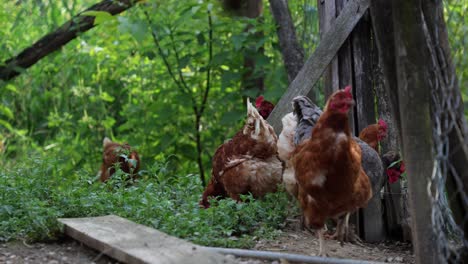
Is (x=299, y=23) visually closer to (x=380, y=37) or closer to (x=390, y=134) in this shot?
(x=390, y=134)

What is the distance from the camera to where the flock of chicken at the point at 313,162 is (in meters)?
3.72

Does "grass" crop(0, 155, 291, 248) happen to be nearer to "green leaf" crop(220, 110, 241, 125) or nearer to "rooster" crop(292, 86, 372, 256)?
"rooster" crop(292, 86, 372, 256)

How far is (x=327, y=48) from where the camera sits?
4617 mm

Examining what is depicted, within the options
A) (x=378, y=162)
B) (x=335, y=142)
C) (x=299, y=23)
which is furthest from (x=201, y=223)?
(x=299, y=23)

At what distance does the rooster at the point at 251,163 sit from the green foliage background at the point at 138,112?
311 mm

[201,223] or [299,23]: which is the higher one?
[299,23]

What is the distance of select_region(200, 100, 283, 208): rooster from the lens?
202 inches

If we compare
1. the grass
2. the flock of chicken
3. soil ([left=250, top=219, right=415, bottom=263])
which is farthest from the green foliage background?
the flock of chicken

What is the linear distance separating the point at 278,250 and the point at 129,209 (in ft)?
3.46

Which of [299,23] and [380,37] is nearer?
[380,37]

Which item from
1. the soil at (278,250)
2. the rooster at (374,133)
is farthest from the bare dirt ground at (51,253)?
the rooster at (374,133)

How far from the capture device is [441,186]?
112 inches

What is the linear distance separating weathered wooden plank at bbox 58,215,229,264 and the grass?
0.62 feet

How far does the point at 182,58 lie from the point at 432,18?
16.0 feet
